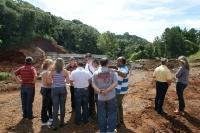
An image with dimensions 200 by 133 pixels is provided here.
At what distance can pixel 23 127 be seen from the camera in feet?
40.1

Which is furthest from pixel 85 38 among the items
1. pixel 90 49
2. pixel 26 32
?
pixel 26 32

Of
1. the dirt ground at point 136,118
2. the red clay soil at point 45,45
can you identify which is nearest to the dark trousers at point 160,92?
the dirt ground at point 136,118

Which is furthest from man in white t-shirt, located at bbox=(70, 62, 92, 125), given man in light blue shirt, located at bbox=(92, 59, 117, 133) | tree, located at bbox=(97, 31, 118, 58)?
tree, located at bbox=(97, 31, 118, 58)

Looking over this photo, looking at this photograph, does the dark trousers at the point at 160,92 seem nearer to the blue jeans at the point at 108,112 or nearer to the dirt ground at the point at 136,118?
the dirt ground at the point at 136,118

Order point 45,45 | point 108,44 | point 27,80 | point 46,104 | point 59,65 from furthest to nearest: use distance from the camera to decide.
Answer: point 108,44
point 45,45
point 27,80
point 46,104
point 59,65

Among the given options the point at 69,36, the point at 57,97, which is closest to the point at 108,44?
the point at 69,36

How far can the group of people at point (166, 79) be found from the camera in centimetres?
1375

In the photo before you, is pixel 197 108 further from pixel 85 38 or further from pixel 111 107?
pixel 85 38

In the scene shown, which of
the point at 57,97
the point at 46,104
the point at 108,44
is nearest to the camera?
the point at 57,97

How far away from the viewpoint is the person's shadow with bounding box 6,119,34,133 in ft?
39.2

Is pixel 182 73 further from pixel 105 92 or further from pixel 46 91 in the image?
pixel 46 91

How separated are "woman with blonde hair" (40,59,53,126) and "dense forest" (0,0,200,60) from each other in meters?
23.6

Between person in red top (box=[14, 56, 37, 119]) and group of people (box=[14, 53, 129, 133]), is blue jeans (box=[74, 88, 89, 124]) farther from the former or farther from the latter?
person in red top (box=[14, 56, 37, 119])

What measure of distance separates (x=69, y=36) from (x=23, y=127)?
205 feet
